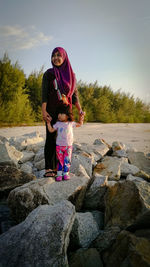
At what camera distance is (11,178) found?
99.9 inches

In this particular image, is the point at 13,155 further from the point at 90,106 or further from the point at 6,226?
the point at 90,106

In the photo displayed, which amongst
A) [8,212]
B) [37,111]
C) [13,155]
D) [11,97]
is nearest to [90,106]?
[37,111]

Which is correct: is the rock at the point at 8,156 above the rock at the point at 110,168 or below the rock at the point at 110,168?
→ above

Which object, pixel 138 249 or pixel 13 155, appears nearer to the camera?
pixel 138 249

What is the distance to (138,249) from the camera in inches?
47.5

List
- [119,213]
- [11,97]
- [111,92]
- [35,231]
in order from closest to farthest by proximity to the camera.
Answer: [35,231]
[119,213]
[11,97]
[111,92]

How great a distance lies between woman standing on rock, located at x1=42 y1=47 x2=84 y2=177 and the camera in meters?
2.40

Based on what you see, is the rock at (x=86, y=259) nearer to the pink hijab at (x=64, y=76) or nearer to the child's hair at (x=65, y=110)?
the child's hair at (x=65, y=110)

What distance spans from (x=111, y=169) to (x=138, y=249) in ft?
6.38

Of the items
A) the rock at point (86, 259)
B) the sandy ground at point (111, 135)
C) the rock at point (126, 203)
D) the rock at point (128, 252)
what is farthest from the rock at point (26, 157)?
the rock at point (128, 252)

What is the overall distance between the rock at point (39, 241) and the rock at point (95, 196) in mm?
716

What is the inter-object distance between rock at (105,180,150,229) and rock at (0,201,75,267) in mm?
472

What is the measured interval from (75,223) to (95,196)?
1.98 ft

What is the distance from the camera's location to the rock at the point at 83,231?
1.58 meters
